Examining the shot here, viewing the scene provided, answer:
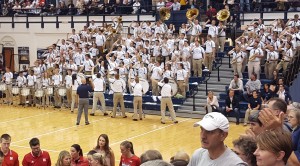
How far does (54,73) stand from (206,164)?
820 inches

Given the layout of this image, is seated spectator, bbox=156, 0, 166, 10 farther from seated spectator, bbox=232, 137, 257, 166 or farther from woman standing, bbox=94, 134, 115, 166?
seated spectator, bbox=232, 137, 257, 166

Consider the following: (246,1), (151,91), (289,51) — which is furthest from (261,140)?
(246,1)

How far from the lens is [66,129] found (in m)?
19.4

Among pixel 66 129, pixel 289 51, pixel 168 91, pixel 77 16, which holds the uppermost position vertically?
pixel 77 16

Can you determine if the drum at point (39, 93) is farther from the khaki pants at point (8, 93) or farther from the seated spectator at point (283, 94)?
the seated spectator at point (283, 94)

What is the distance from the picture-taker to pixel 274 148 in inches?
140

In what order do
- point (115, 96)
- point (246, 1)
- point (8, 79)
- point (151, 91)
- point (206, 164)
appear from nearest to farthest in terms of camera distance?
point (206, 164), point (115, 96), point (151, 91), point (8, 79), point (246, 1)

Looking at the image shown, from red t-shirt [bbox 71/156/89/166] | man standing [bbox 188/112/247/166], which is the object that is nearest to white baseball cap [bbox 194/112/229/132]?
man standing [bbox 188/112/247/166]

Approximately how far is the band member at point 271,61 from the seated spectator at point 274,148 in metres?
17.6

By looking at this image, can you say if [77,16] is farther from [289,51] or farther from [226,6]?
[289,51]

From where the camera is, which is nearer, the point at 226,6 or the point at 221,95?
the point at 221,95

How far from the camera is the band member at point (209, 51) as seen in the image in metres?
23.3

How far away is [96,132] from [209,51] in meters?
7.16

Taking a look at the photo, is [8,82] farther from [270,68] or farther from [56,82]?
[270,68]
